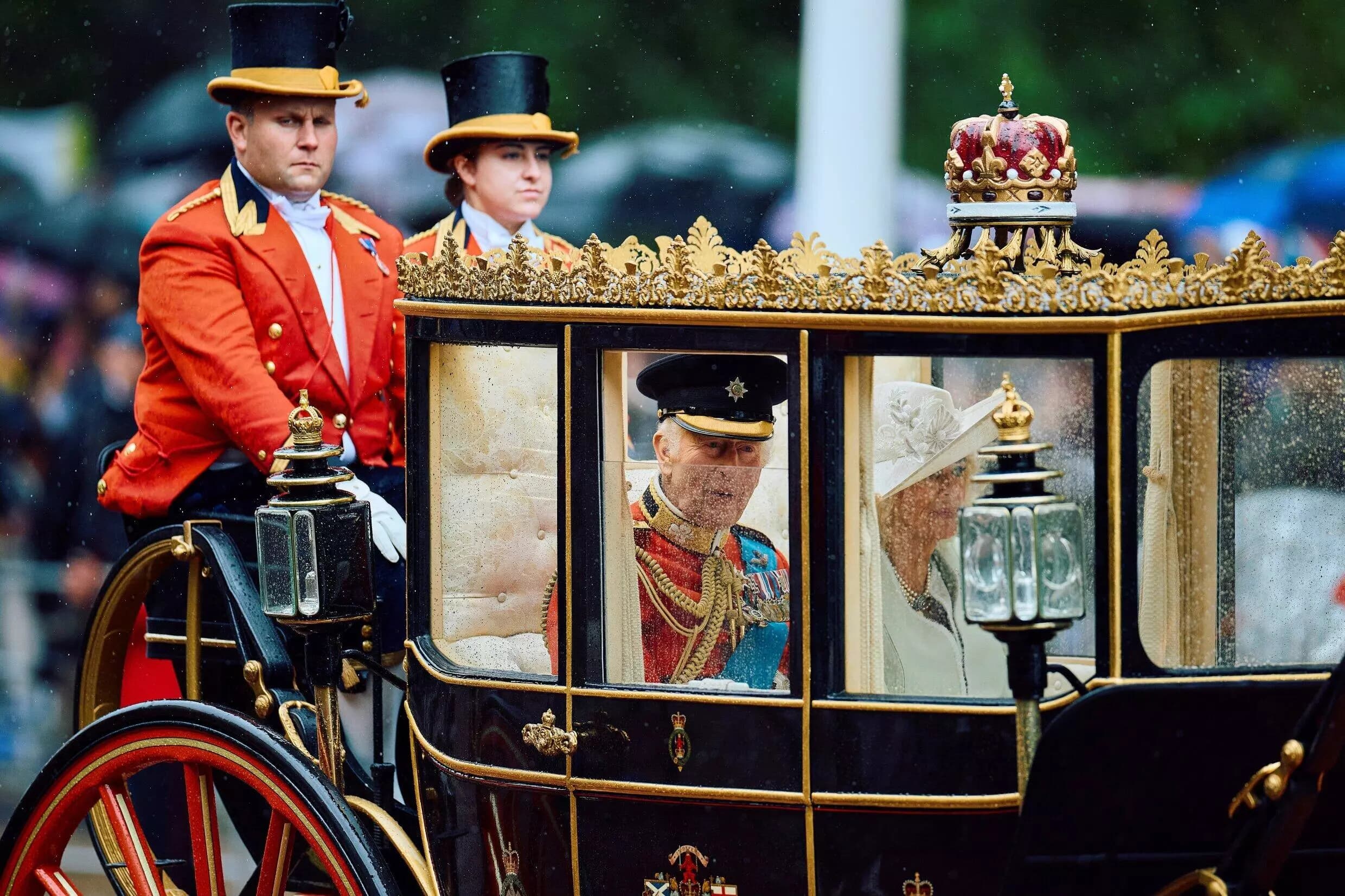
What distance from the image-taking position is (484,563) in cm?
342

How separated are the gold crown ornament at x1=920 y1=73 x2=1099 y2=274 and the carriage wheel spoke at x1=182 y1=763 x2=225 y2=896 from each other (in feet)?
5.00

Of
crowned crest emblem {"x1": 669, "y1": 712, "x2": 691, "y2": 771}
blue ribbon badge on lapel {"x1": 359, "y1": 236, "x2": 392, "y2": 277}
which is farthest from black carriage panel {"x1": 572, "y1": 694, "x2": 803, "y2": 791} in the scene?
blue ribbon badge on lapel {"x1": 359, "y1": 236, "x2": 392, "y2": 277}

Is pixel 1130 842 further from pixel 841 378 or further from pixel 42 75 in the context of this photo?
pixel 42 75

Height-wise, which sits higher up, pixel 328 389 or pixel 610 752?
pixel 328 389

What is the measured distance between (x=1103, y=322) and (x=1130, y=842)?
2.38 ft

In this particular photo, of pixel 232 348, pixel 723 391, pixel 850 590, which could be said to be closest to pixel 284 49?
pixel 232 348

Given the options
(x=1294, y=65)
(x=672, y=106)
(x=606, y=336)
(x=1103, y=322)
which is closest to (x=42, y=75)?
(x=672, y=106)

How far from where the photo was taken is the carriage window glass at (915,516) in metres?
3.06

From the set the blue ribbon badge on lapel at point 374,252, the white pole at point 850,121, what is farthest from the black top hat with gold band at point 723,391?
the white pole at point 850,121

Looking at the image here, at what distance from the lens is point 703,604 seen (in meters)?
3.20

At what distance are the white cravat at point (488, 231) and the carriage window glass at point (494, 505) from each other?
1.75m

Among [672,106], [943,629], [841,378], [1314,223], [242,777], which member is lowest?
[242,777]

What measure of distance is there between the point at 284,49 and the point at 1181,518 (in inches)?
85.6

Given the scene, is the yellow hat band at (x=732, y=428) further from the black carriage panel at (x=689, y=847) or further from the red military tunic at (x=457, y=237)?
the red military tunic at (x=457, y=237)
